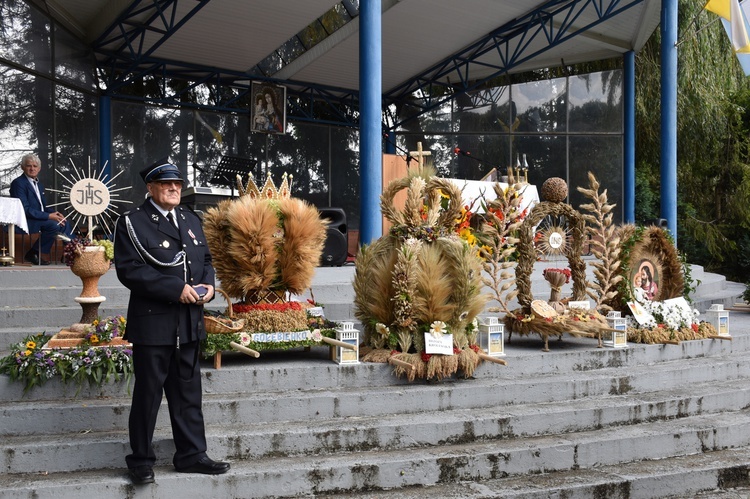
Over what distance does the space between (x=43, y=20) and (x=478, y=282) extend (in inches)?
386

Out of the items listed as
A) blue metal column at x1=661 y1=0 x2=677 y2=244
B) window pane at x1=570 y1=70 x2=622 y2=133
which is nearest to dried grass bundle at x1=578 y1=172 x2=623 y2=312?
blue metal column at x1=661 y1=0 x2=677 y2=244

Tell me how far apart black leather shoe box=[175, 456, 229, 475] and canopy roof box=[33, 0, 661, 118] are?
9.35m

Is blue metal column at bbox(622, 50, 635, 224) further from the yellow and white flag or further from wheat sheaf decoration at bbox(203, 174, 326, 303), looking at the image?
wheat sheaf decoration at bbox(203, 174, 326, 303)

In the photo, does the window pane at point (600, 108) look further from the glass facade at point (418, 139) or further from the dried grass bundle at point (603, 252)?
the dried grass bundle at point (603, 252)

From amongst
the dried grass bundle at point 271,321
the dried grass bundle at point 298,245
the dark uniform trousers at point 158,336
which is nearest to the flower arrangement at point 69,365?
the dark uniform trousers at point 158,336

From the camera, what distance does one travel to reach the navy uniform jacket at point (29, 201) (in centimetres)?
815

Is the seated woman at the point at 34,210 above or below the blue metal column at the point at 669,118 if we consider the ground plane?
below

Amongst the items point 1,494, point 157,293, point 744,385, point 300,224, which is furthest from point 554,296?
point 1,494

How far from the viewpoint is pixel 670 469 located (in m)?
4.08

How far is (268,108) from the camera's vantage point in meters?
15.7

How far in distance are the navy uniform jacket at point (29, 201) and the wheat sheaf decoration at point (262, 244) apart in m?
4.45

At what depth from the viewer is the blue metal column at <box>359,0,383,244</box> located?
788cm

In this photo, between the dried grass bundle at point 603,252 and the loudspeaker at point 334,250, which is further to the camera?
the loudspeaker at point 334,250

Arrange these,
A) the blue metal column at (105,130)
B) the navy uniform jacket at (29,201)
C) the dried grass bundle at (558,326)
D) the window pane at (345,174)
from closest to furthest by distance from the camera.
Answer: the dried grass bundle at (558,326) < the navy uniform jacket at (29,201) < the blue metal column at (105,130) < the window pane at (345,174)
